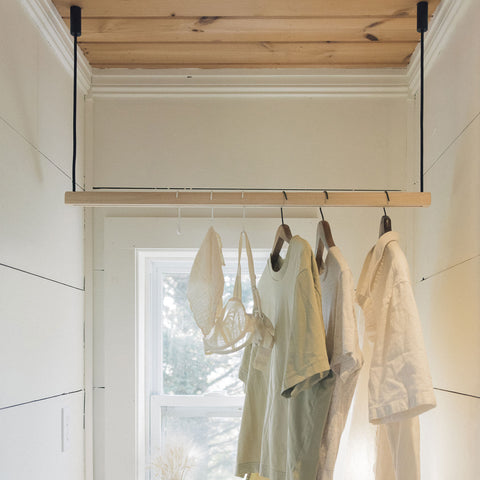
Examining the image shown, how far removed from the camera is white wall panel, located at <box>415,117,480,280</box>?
1406 mm

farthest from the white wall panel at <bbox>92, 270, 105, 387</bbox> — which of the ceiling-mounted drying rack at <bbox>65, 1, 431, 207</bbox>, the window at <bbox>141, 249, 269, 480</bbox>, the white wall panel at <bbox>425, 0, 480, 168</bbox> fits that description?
the white wall panel at <bbox>425, 0, 480, 168</bbox>

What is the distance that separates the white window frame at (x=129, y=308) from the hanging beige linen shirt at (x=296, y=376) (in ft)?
1.49

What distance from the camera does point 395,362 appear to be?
1326 mm

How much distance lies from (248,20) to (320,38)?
235 millimetres

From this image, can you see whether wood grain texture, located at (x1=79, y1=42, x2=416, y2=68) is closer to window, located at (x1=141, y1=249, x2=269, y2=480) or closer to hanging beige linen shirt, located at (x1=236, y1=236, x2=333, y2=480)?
window, located at (x1=141, y1=249, x2=269, y2=480)

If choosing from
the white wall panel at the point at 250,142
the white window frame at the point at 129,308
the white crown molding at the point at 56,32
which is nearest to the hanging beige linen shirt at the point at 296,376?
the white window frame at the point at 129,308

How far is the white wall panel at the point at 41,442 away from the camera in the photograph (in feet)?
4.34

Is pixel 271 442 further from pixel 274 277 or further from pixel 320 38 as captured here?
pixel 320 38

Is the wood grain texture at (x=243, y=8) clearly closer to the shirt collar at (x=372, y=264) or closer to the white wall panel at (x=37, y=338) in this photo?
the shirt collar at (x=372, y=264)

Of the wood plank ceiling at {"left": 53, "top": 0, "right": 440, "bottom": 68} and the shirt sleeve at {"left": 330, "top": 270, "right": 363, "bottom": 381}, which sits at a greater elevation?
the wood plank ceiling at {"left": 53, "top": 0, "right": 440, "bottom": 68}

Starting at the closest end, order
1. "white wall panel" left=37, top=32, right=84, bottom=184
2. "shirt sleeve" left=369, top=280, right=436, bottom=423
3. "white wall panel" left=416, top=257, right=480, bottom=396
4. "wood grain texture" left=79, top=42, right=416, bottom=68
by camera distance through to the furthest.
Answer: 1. "shirt sleeve" left=369, top=280, right=436, bottom=423
2. "white wall panel" left=416, top=257, right=480, bottom=396
3. "white wall panel" left=37, top=32, right=84, bottom=184
4. "wood grain texture" left=79, top=42, right=416, bottom=68

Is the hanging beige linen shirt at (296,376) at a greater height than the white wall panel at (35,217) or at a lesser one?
lesser

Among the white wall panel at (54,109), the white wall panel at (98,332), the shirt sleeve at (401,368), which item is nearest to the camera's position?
the shirt sleeve at (401,368)

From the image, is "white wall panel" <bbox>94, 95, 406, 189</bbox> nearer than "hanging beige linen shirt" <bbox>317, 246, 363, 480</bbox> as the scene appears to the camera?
No
